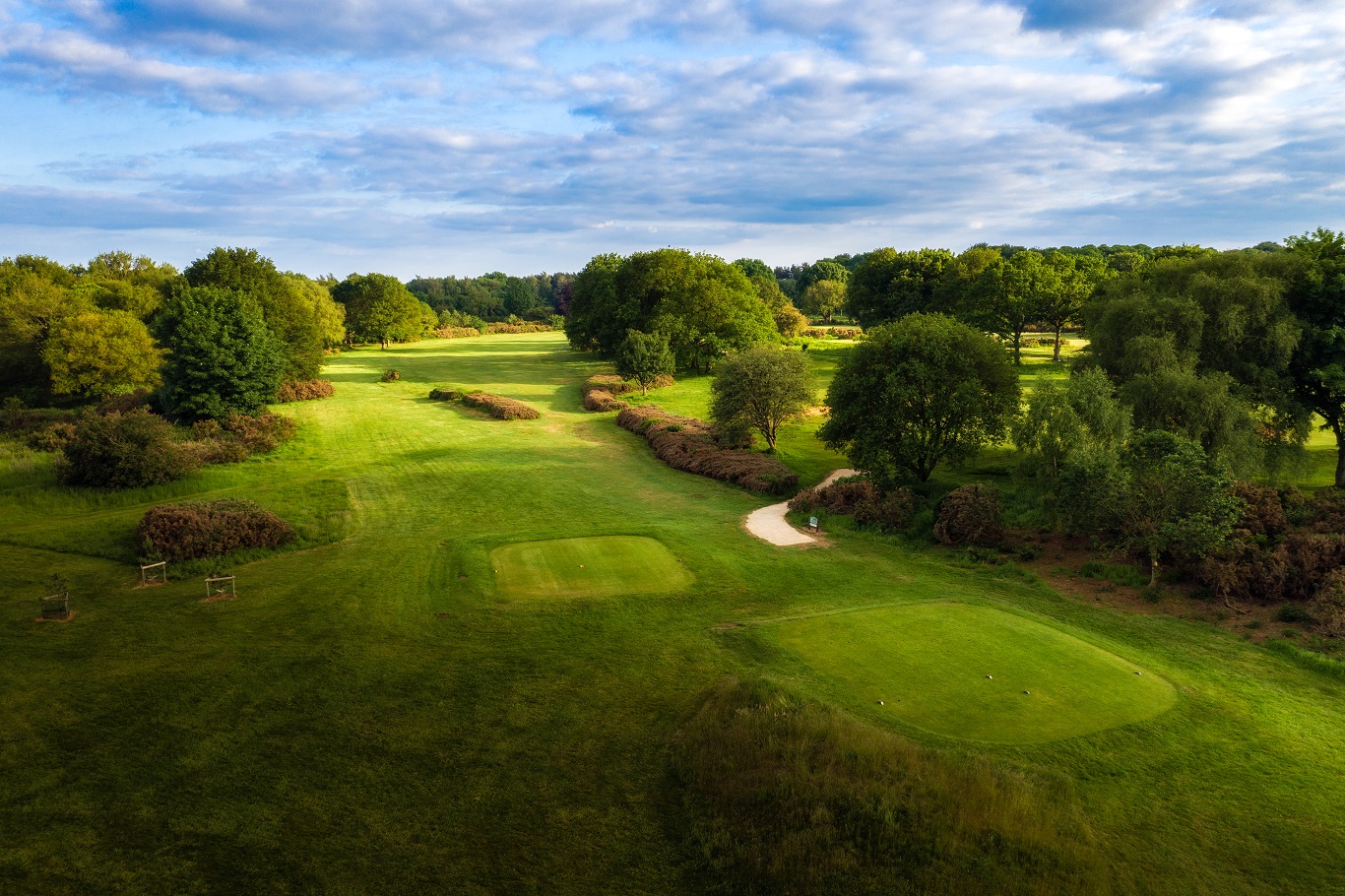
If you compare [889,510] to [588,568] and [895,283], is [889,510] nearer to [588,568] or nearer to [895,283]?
[588,568]

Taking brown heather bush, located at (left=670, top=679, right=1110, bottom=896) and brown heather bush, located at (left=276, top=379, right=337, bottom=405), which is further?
brown heather bush, located at (left=276, top=379, right=337, bottom=405)

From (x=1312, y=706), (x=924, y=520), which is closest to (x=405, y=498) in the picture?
(x=924, y=520)

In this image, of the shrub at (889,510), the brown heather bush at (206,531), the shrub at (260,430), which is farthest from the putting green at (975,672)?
the shrub at (260,430)

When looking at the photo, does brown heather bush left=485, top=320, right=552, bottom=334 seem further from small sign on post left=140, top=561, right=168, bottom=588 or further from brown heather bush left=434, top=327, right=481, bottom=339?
small sign on post left=140, top=561, right=168, bottom=588

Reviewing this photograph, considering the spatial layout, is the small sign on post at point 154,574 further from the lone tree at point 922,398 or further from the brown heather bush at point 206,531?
the lone tree at point 922,398

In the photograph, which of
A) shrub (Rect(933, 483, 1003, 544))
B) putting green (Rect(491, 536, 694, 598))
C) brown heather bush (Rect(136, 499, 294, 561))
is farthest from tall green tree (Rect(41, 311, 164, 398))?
shrub (Rect(933, 483, 1003, 544))

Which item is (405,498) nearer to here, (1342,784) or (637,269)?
(1342,784)
